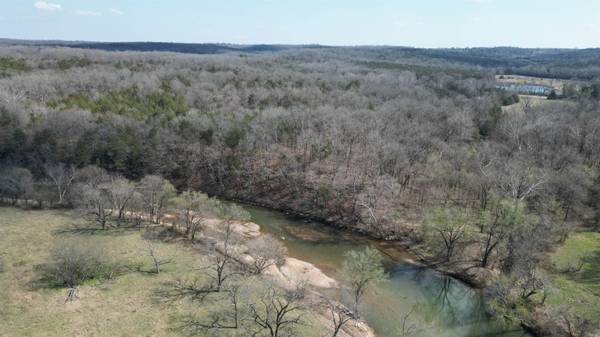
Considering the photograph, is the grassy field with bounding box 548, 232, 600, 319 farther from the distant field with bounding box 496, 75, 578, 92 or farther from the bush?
the distant field with bounding box 496, 75, 578, 92

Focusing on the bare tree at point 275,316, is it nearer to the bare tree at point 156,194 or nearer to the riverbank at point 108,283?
the riverbank at point 108,283

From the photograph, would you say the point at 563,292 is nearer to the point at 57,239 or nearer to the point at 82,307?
the point at 82,307

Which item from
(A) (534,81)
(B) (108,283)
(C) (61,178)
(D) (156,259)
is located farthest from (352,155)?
(A) (534,81)

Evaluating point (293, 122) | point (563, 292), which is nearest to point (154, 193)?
point (293, 122)

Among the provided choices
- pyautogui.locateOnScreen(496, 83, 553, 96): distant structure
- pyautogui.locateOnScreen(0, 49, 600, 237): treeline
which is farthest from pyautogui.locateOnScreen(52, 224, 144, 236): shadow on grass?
pyautogui.locateOnScreen(496, 83, 553, 96): distant structure

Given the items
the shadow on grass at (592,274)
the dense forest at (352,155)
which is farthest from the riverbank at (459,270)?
the shadow on grass at (592,274)

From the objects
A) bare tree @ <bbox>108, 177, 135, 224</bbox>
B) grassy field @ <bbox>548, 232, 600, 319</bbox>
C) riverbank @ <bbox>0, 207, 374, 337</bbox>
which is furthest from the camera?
bare tree @ <bbox>108, 177, 135, 224</bbox>
